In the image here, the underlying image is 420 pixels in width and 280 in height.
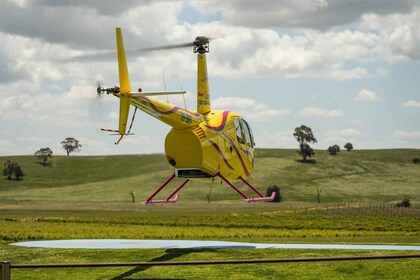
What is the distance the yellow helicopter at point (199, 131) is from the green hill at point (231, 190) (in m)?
109

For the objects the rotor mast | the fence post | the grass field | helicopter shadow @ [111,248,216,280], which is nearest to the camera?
the fence post

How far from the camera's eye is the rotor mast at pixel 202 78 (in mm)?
30727

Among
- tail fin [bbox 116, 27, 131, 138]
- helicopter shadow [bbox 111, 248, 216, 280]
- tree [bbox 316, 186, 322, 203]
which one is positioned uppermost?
tail fin [bbox 116, 27, 131, 138]

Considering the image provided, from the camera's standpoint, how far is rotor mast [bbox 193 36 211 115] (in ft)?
101

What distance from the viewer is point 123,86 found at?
2519 centimetres

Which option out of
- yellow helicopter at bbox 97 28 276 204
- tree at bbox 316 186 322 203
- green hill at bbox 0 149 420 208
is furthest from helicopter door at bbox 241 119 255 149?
tree at bbox 316 186 322 203

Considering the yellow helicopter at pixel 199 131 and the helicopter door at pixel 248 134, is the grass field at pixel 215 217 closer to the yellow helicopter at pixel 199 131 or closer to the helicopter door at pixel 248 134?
the yellow helicopter at pixel 199 131

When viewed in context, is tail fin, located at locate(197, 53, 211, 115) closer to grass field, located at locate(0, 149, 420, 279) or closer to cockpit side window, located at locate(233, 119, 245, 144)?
cockpit side window, located at locate(233, 119, 245, 144)

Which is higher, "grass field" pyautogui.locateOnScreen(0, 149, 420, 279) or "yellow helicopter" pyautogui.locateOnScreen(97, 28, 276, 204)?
"yellow helicopter" pyautogui.locateOnScreen(97, 28, 276, 204)

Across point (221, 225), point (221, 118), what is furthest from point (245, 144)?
point (221, 225)

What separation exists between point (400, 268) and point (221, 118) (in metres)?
11.9

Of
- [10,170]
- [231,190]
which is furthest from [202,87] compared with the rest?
[10,170]

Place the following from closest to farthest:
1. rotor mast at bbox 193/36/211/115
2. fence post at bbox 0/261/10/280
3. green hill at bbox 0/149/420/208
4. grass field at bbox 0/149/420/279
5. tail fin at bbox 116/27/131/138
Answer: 1. fence post at bbox 0/261/10/280
2. grass field at bbox 0/149/420/279
3. tail fin at bbox 116/27/131/138
4. rotor mast at bbox 193/36/211/115
5. green hill at bbox 0/149/420/208

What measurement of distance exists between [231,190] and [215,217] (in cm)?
7466
